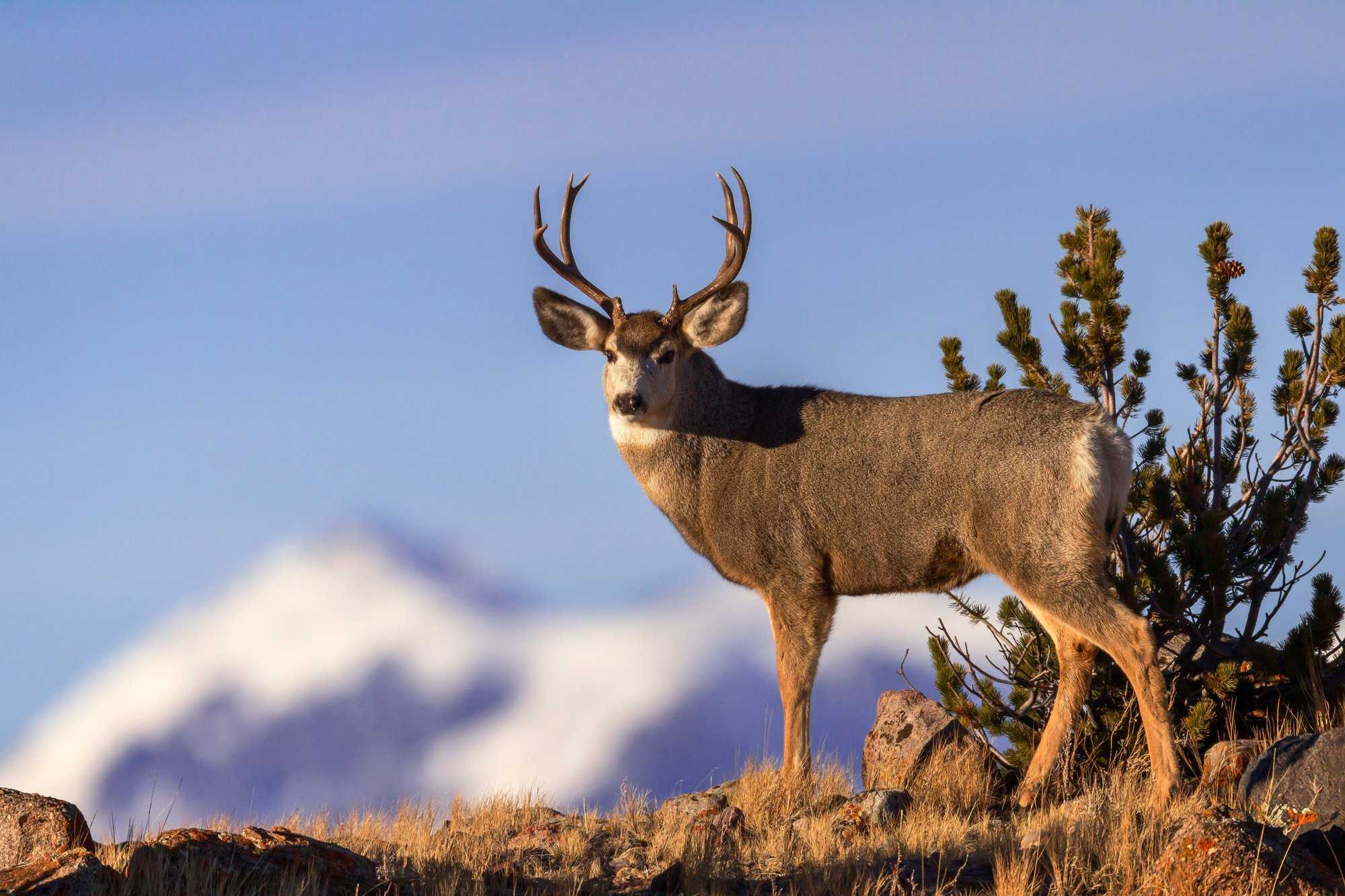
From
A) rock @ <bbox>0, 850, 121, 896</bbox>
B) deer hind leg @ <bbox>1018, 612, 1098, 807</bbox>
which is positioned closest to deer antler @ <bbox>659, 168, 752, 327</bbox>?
deer hind leg @ <bbox>1018, 612, 1098, 807</bbox>

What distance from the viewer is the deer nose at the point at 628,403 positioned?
1137 cm

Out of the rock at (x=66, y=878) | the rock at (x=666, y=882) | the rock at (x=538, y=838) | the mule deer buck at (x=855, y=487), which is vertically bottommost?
the rock at (x=538, y=838)

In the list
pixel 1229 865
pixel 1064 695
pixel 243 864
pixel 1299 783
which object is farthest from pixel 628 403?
pixel 1229 865

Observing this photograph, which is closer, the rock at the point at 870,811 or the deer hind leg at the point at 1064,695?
the rock at the point at 870,811

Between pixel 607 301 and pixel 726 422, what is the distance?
4.88ft

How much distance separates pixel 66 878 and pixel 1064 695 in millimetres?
→ 7567

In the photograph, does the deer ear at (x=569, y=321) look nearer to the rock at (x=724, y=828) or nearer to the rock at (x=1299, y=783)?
the rock at (x=724, y=828)

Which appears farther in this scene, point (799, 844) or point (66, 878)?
point (799, 844)

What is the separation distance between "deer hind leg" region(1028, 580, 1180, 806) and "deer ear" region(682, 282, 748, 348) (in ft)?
11.5

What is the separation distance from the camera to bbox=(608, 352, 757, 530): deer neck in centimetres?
1195

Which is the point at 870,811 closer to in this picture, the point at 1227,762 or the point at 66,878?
the point at 1227,762

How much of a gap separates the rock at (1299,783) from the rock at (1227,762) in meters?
0.46

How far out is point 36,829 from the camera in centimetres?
768

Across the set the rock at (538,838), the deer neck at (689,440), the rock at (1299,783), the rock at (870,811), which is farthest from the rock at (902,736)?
the rock at (538,838)
